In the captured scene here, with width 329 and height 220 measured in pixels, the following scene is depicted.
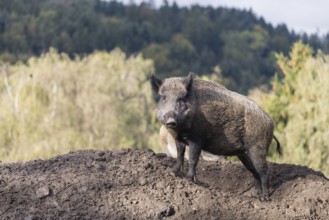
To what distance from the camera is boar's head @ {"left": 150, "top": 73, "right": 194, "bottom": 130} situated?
24.5 feet

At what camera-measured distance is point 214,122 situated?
7953 mm

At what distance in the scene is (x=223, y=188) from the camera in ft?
28.3

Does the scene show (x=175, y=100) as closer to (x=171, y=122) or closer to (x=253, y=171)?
(x=171, y=122)

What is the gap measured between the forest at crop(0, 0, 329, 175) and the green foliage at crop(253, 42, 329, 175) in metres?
0.05

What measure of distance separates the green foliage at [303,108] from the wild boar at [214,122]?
20.1m

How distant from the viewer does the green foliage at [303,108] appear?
30.4 meters

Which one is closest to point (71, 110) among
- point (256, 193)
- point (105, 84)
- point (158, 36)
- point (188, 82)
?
point (105, 84)

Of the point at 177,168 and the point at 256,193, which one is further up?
the point at 177,168

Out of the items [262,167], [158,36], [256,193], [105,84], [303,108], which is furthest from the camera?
[158,36]

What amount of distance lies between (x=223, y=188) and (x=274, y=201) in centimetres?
75

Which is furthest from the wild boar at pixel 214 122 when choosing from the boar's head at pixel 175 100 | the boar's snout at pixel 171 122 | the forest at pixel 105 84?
the forest at pixel 105 84

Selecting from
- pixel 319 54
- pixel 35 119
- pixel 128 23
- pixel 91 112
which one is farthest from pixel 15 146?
pixel 128 23

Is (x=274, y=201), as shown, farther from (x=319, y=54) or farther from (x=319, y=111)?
(x=319, y=54)

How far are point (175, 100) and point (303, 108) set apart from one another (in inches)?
1042
